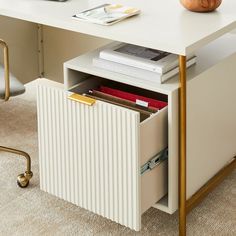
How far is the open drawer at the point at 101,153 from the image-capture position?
233 cm

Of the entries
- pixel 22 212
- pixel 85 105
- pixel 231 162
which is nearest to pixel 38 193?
pixel 22 212

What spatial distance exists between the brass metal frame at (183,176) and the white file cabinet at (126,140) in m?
0.02

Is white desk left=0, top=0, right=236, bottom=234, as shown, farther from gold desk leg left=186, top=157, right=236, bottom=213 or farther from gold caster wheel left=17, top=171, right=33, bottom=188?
gold caster wheel left=17, top=171, right=33, bottom=188

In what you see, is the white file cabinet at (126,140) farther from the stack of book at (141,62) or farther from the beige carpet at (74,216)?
the beige carpet at (74,216)

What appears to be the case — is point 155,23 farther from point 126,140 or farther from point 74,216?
point 74,216

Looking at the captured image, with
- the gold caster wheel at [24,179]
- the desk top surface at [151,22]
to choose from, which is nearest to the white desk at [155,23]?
the desk top surface at [151,22]

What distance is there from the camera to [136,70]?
96.5 inches

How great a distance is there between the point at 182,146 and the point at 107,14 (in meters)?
0.59

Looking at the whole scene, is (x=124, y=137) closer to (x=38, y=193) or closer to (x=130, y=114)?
(x=130, y=114)

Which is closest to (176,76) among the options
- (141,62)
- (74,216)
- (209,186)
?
(141,62)

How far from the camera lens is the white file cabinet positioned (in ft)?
7.71

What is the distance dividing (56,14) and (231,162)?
996 mm

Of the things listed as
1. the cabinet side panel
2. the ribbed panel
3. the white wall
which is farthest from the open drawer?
the white wall

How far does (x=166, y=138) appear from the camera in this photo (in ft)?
8.05
